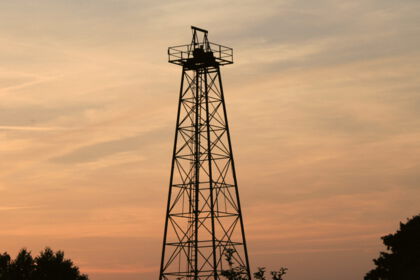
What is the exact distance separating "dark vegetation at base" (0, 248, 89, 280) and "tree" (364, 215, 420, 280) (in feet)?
116

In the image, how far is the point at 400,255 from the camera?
206ft

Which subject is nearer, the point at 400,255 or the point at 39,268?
the point at 400,255

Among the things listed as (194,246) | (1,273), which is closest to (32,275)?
(1,273)

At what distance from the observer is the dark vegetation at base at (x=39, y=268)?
8788 centimetres

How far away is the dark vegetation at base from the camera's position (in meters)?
87.9

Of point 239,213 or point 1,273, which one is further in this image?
point 1,273

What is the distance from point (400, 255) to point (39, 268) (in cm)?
3992

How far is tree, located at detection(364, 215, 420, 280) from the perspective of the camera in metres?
61.3

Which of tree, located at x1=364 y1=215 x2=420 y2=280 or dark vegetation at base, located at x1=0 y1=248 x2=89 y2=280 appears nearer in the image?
tree, located at x1=364 y1=215 x2=420 y2=280

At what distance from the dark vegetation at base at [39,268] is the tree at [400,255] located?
35321 mm

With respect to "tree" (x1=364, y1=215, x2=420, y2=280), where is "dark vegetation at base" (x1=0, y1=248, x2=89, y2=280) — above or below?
above

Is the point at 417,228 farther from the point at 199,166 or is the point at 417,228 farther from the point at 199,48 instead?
the point at 199,48

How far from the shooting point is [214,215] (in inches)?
2421

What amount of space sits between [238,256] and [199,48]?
1510cm
